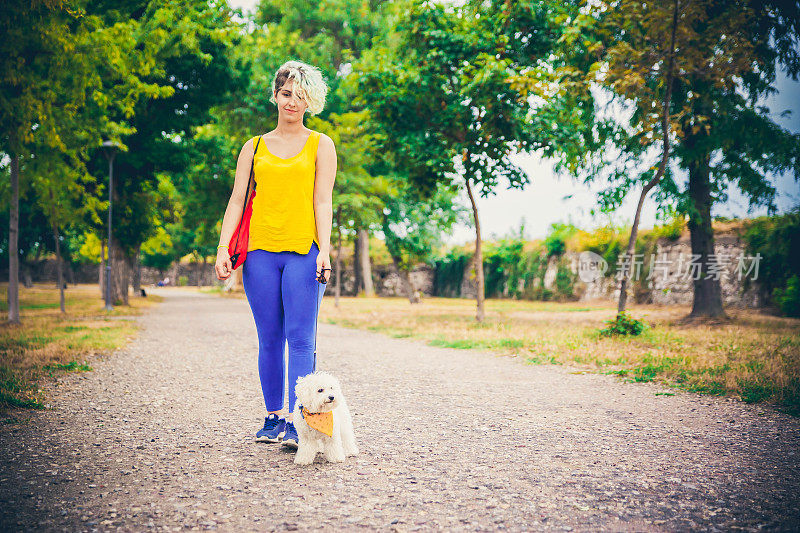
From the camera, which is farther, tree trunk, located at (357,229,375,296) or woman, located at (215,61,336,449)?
tree trunk, located at (357,229,375,296)

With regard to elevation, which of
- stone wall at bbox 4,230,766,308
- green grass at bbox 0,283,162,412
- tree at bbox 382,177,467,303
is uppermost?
tree at bbox 382,177,467,303

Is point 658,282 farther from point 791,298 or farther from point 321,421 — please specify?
point 321,421

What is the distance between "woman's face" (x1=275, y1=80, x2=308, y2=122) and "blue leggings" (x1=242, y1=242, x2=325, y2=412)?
0.81 metres

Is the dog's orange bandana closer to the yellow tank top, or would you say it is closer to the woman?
the woman

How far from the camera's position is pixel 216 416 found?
4.15 m

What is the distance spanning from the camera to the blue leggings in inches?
121

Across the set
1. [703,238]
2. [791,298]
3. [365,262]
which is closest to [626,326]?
[703,238]

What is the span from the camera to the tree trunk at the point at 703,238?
12.3m

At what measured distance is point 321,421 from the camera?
2.90 m

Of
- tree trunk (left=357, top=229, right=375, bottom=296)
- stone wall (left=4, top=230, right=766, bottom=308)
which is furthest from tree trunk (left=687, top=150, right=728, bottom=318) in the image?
tree trunk (left=357, top=229, right=375, bottom=296)

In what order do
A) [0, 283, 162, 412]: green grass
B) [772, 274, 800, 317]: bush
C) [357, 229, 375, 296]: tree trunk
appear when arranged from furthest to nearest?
1. [357, 229, 375, 296]: tree trunk
2. [772, 274, 800, 317]: bush
3. [0, 283, 162, 412]: green grass

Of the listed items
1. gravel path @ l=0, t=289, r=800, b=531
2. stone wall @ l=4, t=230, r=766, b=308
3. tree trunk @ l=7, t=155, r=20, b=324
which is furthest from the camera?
stone wall @ l=4, t=230, r=766, b=308

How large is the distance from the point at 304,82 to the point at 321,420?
6.65 ft

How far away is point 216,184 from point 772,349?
20588 mm
